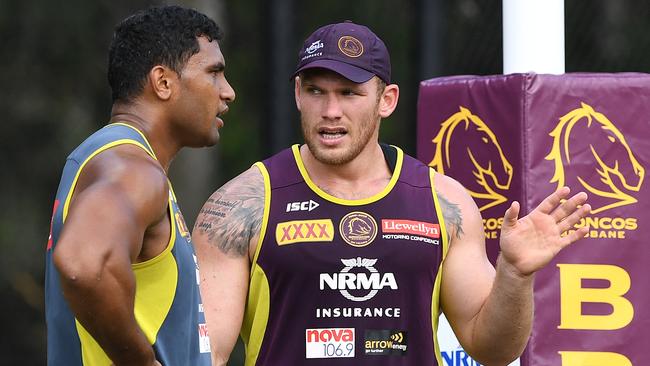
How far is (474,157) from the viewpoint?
4840mm

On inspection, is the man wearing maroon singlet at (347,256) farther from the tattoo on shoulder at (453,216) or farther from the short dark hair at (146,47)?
the short dark hair at (146,47)

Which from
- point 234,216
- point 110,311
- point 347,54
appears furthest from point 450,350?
point 110,311

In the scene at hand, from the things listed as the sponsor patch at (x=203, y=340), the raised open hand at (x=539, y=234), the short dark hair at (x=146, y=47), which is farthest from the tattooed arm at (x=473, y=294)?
the short dark hair at (x=146, y=47)

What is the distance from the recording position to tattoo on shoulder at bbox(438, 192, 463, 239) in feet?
14.9

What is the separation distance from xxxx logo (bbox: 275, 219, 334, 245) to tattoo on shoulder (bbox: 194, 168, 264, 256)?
0.08 metres

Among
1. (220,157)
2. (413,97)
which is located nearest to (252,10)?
(220,157)

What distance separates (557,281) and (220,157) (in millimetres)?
5744

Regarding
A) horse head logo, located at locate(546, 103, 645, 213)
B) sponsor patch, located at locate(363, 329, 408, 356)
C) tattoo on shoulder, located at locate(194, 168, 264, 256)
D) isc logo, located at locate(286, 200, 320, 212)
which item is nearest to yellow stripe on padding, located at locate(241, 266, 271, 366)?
tattoo on shoulder, located at locate(194, 168, 264, 256)

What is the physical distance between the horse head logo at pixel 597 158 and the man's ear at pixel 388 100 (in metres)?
0.58

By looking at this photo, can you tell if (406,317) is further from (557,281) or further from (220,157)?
(220,157)

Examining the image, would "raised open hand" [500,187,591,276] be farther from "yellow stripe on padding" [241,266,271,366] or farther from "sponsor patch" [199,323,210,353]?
"sponsor patch" [199,323,210,353]

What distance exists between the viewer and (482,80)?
4.79 meters

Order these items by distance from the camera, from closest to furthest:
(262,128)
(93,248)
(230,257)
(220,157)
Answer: (93,248), (230,257), (262,128), (220,157)

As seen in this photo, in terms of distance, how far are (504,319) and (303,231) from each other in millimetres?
723
